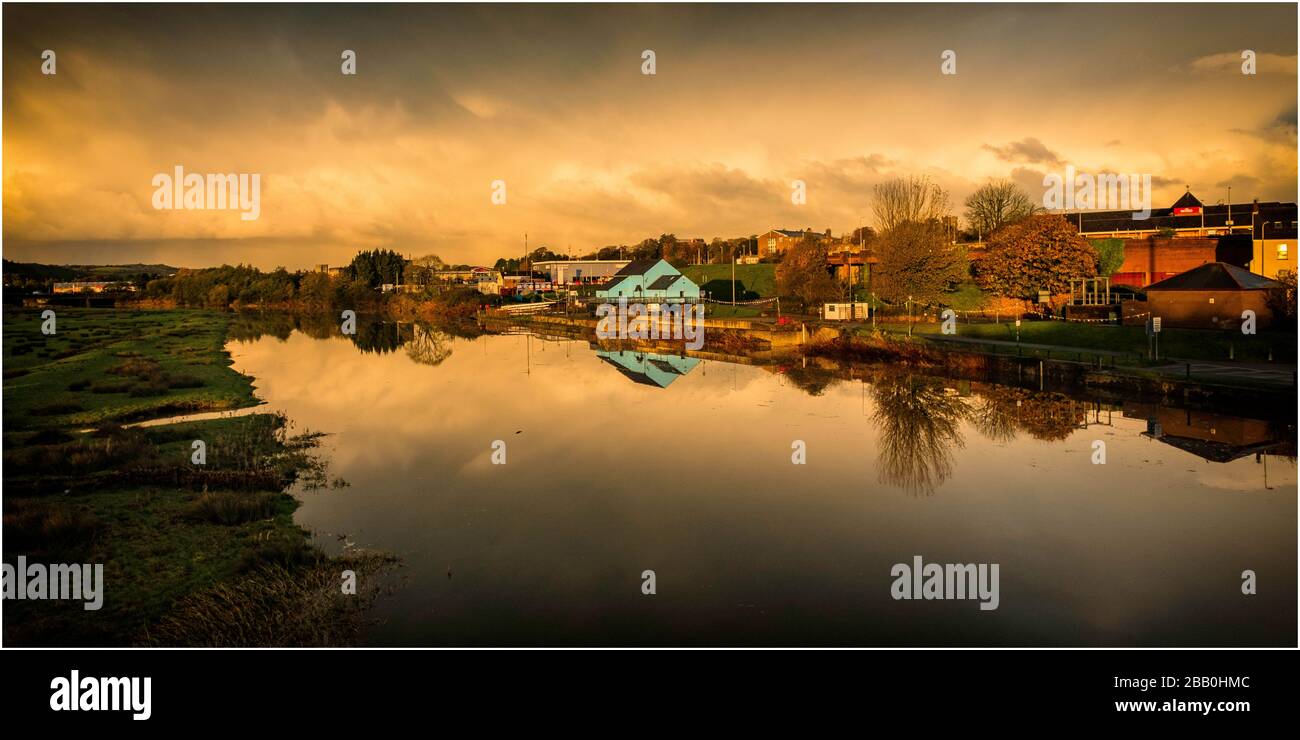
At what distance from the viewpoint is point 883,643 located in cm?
1014

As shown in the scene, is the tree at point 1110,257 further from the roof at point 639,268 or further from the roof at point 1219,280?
the roof at point 639,268

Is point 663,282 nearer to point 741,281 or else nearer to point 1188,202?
point 741,281

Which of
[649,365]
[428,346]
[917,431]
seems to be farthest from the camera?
[428,346]

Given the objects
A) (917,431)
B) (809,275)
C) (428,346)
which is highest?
(809,275)

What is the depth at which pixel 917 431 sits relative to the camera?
23062 mm

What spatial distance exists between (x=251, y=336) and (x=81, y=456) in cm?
5281

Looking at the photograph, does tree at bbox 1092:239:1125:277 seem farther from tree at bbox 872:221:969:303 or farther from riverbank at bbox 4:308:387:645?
riverbank at bbox 4:308:387:645

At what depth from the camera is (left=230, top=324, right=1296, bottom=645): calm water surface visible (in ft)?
35.1

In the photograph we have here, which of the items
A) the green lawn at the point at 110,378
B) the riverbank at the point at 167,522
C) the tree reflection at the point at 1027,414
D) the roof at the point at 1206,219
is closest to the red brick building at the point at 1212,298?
the tree reflection at the point at 1027,414

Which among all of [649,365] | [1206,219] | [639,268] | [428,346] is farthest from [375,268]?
[1206,219]

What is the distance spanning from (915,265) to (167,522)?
1722 inches

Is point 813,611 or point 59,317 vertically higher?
point 59,317

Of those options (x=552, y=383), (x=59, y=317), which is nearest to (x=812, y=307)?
(x=552, y=383)
